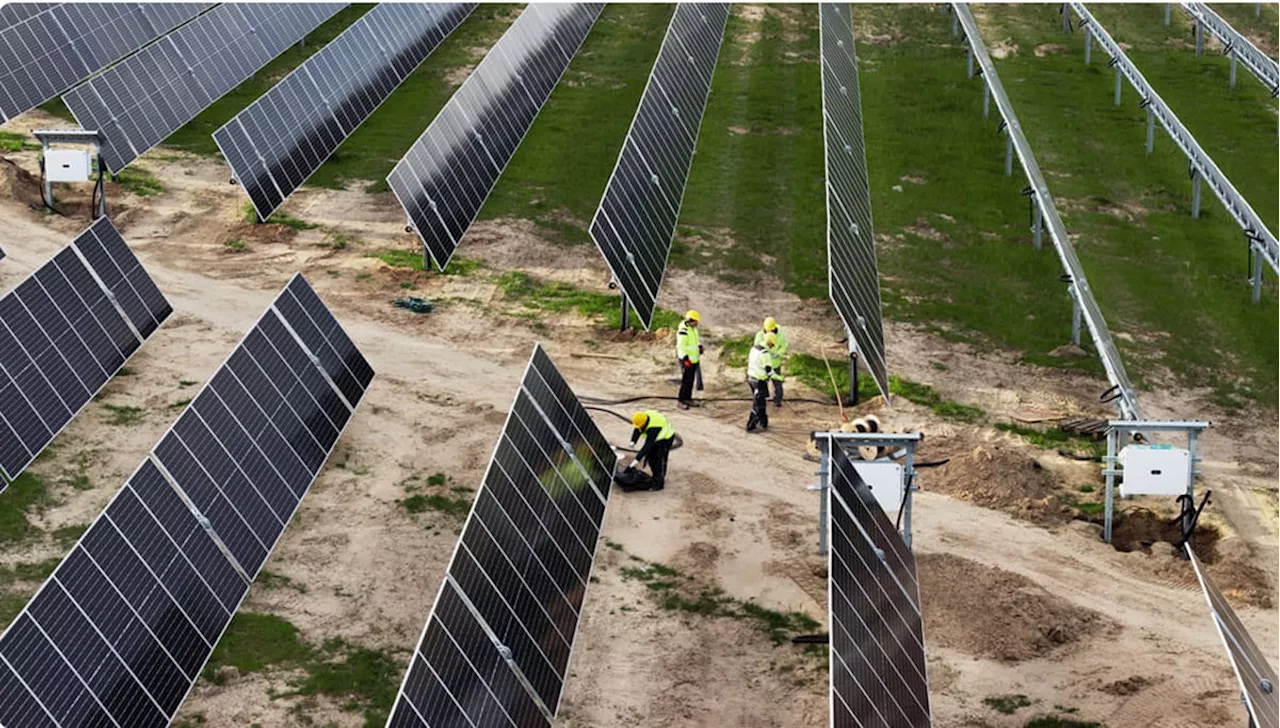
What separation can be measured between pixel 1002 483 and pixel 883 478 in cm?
380

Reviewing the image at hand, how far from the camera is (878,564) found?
21516mm

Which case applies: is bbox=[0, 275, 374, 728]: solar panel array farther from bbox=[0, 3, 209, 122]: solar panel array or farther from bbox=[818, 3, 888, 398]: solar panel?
bbox=[0, 3, 209, 122]: solar panel array

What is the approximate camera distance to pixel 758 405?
2914cm

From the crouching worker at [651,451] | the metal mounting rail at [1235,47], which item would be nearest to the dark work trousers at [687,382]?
the crouching worker at [651,451]

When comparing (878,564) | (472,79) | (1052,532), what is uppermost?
(472,79)

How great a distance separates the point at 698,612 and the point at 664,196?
1390cm

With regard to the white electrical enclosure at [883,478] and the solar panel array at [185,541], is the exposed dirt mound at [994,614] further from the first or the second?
the solar panel array at [185,541]

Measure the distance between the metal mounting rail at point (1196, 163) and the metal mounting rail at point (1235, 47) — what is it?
2.44 metres

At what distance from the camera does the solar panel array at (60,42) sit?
40875 millimetres

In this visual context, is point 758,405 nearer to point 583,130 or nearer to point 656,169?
point 656,169

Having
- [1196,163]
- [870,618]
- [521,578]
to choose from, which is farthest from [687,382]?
[1196,163]

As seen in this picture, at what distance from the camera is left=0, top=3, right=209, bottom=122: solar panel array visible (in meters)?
40.9

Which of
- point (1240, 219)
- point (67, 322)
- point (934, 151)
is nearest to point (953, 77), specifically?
point (934, 151)

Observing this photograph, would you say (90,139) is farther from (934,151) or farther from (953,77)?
(953,77)
